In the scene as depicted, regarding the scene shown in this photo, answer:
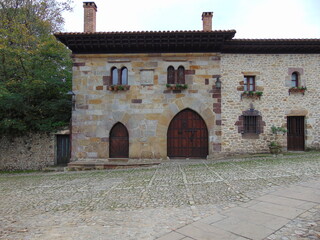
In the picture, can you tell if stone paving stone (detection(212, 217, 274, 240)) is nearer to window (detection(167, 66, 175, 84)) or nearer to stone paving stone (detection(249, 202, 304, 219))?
stone paving stone (detection(249, 202, 304, 219))

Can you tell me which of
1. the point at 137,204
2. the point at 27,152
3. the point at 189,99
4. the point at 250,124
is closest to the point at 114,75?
the point at 189,99

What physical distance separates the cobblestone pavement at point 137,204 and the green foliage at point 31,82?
5.46 metres

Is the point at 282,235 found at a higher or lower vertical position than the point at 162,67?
lower

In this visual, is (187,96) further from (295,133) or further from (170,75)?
(295,133)

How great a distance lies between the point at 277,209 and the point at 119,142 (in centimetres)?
823

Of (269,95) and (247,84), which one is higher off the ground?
(247,84)

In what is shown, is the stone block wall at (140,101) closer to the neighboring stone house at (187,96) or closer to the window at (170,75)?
the neighboring stone house at (187,96)

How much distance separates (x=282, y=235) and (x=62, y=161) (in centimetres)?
1128

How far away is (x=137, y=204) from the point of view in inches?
174

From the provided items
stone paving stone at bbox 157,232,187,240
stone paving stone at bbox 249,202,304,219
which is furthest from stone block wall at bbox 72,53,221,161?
stone paving stone at bbox 157,232,187,240

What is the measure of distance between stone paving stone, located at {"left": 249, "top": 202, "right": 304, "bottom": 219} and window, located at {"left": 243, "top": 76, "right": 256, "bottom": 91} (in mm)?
8003

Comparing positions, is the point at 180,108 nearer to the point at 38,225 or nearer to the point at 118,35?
the point at 118,35

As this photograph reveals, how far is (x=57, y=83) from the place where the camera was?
11.7 metres

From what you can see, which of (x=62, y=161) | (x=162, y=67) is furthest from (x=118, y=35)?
(x=62, y=161)
